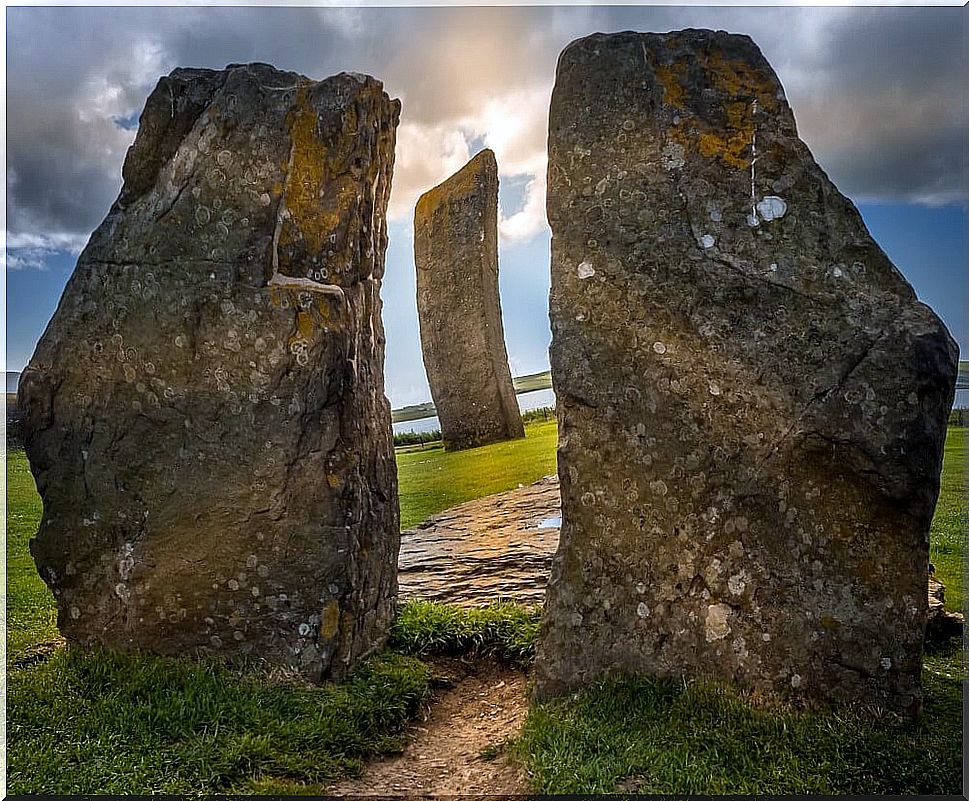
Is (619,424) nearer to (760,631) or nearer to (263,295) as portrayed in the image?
(760,631)

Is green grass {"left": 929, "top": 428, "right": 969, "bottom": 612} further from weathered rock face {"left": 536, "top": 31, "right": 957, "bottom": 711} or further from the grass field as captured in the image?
weathered rock face {"left": 536, "top": 31, "right": 957, "bottom": 711}

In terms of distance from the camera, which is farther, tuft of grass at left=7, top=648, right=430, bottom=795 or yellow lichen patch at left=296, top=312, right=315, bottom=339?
yellow lichen patch at left=296, top=312, right=315, bottom=339

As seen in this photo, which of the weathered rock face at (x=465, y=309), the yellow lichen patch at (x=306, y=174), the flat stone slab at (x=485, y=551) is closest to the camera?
the yellow lichen patch at (x=306, y=174)

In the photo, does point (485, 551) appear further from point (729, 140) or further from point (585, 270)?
point (729, 140)

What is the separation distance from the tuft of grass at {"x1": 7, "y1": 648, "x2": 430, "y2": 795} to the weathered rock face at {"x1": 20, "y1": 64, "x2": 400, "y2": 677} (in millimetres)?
213

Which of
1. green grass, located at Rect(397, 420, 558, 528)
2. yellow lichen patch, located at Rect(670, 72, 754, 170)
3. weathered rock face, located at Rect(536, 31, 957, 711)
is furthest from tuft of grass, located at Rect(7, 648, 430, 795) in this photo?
green grass, located at Rect(397, 420, 558, 528)

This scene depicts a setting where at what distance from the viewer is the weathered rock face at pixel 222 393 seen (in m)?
5.73

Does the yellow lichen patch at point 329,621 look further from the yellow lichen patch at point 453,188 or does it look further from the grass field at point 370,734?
the yellow lichen patch at point 453,188

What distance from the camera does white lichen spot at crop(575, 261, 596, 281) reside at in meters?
5.56

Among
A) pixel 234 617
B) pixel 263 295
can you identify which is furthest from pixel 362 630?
pixel 263 295

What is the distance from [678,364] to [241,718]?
309 centimetres

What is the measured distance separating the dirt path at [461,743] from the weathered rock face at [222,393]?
0.73 meters

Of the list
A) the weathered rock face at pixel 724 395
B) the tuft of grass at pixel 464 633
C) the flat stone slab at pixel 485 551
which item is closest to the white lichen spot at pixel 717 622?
the weathered rock face at pixel 724 395

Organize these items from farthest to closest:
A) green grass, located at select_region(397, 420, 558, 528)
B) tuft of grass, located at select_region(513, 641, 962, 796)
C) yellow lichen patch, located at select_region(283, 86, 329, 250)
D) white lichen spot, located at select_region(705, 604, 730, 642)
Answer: green grass, located at select_region(397, 420, 558, 528)
yellow lichen patch, located at select_region(283, 86, 329, 250)
white lichen spot, located at select_region(705, 604, 730, 642)
tuft of grass, located at select_region(513, 641, 962, 796)
